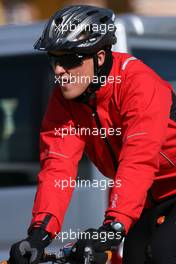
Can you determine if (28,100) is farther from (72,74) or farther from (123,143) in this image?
(123,143)

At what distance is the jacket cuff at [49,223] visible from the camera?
398cm

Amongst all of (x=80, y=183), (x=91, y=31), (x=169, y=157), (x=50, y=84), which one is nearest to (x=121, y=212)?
(x=169, y=157)

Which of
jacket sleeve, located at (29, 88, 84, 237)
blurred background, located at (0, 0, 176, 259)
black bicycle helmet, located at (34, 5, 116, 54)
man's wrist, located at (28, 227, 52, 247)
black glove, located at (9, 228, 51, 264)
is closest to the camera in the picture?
black glove, located at (9, 228, 51, 264)

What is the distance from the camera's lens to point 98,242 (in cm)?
362

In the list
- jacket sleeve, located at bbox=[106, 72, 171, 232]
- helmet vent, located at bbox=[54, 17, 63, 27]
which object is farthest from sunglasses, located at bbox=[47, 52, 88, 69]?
jacket sleeve, located at bbox=[106, 72, 171, 232]

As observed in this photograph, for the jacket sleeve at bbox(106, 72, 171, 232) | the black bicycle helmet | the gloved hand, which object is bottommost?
the gloved hand

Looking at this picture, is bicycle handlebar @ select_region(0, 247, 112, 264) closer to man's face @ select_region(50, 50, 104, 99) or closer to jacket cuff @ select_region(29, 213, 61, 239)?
jacket cuff @ select_region(29, 213, 61, 239)

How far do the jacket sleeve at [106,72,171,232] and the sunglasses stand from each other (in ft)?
0.82

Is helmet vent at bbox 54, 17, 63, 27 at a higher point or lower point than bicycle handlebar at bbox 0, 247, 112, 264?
higher

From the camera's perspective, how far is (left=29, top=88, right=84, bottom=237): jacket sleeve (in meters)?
4.09

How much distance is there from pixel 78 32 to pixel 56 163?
0.63 m

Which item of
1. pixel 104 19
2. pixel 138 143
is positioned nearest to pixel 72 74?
pixel 104 19

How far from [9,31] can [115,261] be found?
106 inches

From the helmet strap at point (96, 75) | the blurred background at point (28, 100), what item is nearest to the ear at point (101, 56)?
the helmet strap at point (96, 75)
